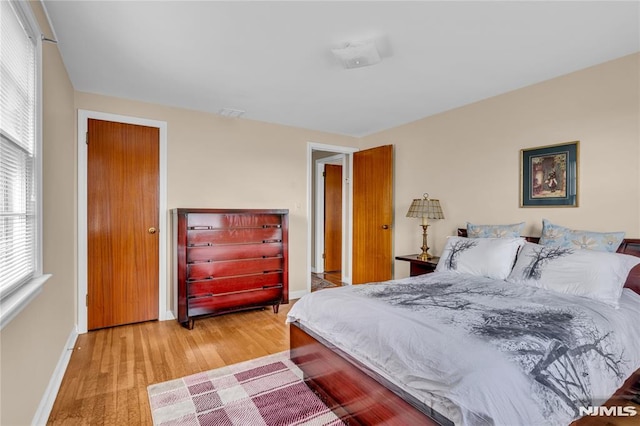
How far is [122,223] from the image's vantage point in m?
3.28

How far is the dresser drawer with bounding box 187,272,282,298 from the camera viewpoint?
3233 millimetres

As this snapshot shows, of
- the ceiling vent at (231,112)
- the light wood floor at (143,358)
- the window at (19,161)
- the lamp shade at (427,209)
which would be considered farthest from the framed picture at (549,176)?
the window at (19,161)

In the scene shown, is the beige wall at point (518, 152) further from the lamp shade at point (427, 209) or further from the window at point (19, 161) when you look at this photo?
the window at point (19, 161)

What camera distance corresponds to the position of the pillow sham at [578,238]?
2283 millimetres

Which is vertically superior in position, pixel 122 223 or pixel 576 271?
pixel 122 223

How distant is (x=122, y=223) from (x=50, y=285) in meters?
1.33

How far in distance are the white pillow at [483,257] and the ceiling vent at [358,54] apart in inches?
67.1

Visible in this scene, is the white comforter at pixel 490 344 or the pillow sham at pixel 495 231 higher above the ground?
the pillow sham at pixel 495 231

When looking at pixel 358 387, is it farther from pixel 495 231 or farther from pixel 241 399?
pixel 495 231

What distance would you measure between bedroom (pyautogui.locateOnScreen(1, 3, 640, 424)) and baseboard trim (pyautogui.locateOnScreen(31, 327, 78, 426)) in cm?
6

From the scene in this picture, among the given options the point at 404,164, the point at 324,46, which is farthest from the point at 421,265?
the point at 324,46

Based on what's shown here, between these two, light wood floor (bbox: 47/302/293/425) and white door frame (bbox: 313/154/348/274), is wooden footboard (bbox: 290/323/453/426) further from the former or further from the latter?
white door frame (bbox: 313/154/348/274)

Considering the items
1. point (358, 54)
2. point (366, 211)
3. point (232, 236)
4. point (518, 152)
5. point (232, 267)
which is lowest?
point (232, 267)

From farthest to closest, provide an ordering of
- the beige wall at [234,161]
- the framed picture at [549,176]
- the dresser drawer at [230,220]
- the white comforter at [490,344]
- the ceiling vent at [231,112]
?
the ceiling vent at [231,112], the beige wall at [234,161], the dresser drawer at [230,220], the framed picture at [549,176], the white comforter at [490,344]
